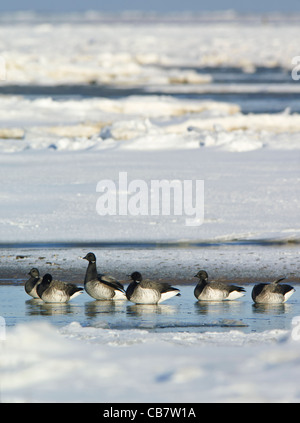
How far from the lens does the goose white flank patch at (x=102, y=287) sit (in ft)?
27.2

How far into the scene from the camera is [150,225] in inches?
451

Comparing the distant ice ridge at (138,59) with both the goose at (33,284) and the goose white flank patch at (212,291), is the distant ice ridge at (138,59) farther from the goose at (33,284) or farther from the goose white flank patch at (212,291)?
the goose white flank patch at (212,291)

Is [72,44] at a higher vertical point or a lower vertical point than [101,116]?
higher

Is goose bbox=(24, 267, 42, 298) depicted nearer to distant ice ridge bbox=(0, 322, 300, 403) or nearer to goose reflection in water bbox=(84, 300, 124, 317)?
goose reflection in water bbox=(84, 300, 124, 317)

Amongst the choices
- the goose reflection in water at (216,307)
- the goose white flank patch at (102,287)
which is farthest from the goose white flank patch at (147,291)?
the goose reflection in water at (216,307)

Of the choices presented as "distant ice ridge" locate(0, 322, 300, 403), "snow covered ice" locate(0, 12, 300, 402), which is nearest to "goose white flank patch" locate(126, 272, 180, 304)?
"snow covered ice" locate(0, 12, 300, 402)

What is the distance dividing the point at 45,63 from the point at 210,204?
3271 cm

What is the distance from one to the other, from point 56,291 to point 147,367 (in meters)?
2.71

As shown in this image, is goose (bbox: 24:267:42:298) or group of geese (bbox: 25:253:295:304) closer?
group of geese (bbox: 25:253:295:304)

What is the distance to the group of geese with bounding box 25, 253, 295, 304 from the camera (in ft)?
26.7

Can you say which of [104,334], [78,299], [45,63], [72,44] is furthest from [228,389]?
[72,44]

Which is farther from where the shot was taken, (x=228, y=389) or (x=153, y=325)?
(x=153, y=325)

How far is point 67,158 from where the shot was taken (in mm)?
16469

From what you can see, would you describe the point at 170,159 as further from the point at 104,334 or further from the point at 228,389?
the point at 228,389
